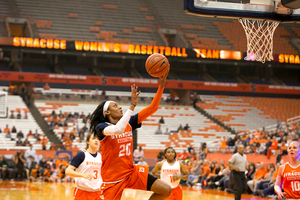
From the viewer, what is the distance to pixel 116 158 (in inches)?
177

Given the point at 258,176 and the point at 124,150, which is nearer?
the point at 124,150

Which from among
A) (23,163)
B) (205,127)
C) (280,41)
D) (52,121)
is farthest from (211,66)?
(23,163)

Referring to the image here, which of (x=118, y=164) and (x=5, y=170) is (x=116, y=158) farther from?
(x=5, y=170)

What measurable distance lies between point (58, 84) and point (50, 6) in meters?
7.54

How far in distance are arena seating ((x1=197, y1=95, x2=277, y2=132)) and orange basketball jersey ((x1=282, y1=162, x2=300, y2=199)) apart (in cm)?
2192

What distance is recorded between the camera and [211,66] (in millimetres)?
36500

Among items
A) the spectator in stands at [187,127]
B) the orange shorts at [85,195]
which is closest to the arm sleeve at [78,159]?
the orange shorts at [85,195]

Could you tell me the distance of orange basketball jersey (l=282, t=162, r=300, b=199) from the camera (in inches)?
212

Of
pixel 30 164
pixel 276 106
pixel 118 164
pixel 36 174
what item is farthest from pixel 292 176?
pixel 276 106

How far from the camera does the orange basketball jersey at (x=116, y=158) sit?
4.48 metres

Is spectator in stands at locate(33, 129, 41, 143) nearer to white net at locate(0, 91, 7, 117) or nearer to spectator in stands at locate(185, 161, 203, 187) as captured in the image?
white net at locate(0, 91, 7, 117)

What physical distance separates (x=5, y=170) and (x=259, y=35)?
1317 centimetres

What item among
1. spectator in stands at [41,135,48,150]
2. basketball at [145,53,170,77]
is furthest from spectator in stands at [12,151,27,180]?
basketball at [145,53,170,77]

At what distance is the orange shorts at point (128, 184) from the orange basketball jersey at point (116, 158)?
5 centimetres
